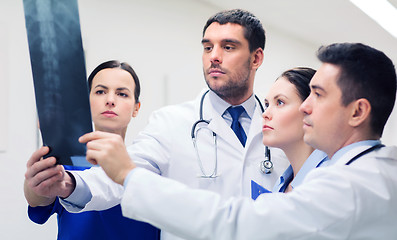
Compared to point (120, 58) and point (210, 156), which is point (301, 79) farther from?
point (120, 58)

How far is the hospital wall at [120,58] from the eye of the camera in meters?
2.26

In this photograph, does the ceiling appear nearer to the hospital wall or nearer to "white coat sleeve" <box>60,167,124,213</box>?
the hospital wall

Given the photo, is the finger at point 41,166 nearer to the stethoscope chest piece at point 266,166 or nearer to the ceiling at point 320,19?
the stethoscope chest piece at point 266,166

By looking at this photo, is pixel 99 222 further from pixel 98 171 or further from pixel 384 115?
pixel 384 115

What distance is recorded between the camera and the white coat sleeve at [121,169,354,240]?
756 millimetres

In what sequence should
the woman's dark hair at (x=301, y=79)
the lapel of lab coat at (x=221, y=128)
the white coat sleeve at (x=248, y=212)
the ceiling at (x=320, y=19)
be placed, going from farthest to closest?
the ceiling at (x=320, y=19)
the lapel of lab coat at (x=221, y=128)
the woman's dark hair at (x=301, y=79)
the white coat sleeve at (x=248, y=212)

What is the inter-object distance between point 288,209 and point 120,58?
2147 mm

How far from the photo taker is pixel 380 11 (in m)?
2.89

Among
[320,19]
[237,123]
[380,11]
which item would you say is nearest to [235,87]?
[237,123]

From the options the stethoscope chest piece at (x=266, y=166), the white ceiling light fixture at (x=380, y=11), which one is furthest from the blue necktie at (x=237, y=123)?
the white ceiling light fixture at (x=380, y=11)

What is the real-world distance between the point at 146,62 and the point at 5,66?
3.06ft

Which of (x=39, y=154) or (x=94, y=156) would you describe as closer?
(x=94, y=156)

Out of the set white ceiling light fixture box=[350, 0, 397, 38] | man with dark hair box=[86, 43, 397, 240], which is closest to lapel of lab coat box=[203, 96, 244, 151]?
man with dark hair box=[86, 43, 397, 240]

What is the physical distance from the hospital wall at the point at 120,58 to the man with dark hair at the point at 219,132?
1.19m
